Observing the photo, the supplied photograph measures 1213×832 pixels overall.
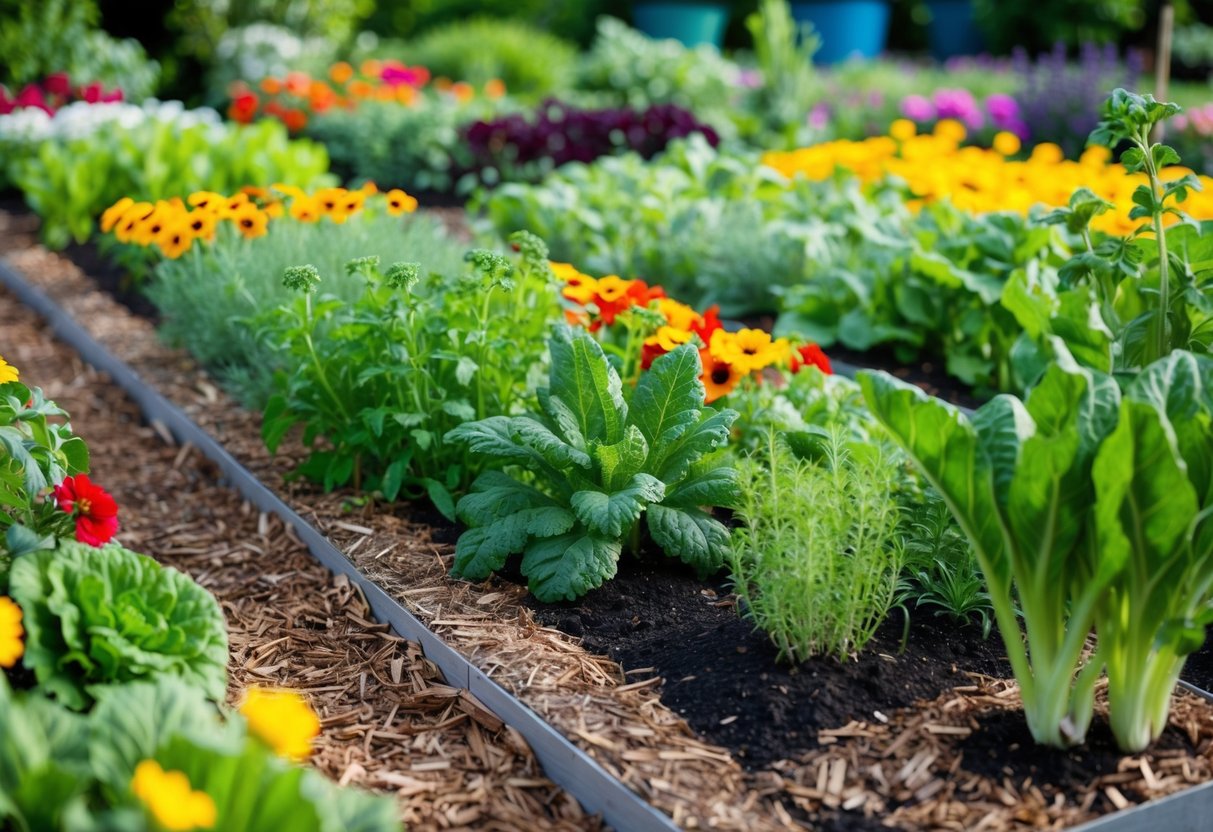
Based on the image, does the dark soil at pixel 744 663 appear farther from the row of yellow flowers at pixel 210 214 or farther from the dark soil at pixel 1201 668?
the row of yellow flowers at pixel 210 214

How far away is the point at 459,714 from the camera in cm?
272

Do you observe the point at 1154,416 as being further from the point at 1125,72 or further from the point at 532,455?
the point at 1125,72

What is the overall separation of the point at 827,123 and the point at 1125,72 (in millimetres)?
2345

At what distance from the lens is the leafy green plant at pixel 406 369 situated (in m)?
3.35

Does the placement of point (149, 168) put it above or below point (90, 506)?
above

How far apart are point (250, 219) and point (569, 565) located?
190 cm

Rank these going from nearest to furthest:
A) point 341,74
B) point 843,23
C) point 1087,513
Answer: point 1087,513 → point 341,74 → point 843,23

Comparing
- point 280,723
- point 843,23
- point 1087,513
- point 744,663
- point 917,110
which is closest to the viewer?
point 280,723

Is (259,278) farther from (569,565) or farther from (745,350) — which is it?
(569,565)

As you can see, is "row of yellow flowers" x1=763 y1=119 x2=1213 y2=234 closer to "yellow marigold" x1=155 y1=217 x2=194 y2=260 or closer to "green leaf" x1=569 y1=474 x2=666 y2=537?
"green leaf" x1=569 y1=474 x2=666 y2=537

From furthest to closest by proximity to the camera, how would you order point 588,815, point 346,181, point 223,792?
1. point 346,181
2. point 588,815
3. point 223,792

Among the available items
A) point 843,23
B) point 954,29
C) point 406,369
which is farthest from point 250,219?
point 954,29

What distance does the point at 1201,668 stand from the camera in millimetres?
2889

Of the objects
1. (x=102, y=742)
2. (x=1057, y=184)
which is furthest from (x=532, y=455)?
(x=1057, y=184)
